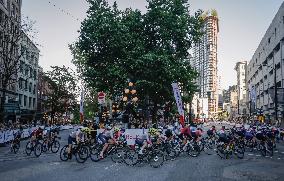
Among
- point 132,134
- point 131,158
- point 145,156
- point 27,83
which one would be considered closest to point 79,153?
point 131,158

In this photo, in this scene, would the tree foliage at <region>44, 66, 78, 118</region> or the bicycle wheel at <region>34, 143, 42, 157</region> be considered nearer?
the bicycle wheel at <region>34, 143, 42, 157</region>

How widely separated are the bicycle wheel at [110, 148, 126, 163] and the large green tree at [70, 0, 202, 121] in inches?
649

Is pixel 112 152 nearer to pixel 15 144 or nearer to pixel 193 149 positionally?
pixel 193 149

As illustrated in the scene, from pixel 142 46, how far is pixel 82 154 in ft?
64.3

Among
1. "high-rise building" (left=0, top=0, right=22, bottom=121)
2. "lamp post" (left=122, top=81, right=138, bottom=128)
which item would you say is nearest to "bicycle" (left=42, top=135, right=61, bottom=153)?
"lamp post" (left=122, top=81, right=138, bottom=128)

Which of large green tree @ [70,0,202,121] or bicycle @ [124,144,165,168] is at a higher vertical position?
large green tree @ [70,0,202,121]

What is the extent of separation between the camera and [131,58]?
3484cm

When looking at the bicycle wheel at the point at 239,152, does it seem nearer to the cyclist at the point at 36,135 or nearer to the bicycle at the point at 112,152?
the bicycle at the point at 112,152

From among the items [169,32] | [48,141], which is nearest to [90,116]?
[169,32]

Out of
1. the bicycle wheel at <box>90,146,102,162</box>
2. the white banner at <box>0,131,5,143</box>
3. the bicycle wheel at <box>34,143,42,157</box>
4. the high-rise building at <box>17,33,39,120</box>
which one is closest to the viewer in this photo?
the bicycle wheel at <box>90,146,102,162</box>

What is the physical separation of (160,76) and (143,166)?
64.4 ft

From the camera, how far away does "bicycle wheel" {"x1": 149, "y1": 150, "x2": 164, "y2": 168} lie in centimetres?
1616

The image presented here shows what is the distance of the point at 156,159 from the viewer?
16406 mm

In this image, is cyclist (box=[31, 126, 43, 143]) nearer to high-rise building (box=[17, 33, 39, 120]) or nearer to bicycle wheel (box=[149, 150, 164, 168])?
bicycle wheel (box=[149, 150, 164, 168])
